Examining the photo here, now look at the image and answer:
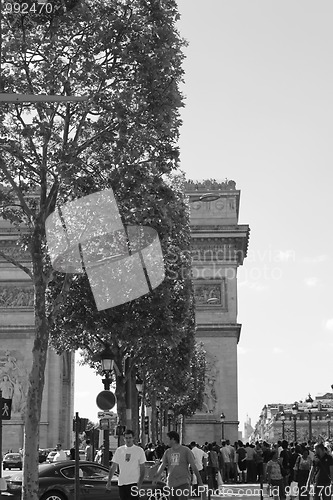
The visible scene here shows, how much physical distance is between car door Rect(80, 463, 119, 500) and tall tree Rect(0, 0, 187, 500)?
2.49 meters

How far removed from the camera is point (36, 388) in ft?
69.9

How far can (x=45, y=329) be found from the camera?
2175cm

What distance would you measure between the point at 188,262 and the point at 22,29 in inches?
835

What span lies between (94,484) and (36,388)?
3425mm

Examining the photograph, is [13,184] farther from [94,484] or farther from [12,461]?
[12,461]

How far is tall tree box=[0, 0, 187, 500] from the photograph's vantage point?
21.5 m

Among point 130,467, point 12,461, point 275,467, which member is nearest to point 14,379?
point 12,461

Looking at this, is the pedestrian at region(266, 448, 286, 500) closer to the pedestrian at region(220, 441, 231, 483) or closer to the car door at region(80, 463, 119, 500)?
the car door at region(80, 463, 119, 500)

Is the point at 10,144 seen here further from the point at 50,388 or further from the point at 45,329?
the point at 50,388

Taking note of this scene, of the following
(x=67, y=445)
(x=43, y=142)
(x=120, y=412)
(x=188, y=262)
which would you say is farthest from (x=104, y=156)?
(x=67, y=445)

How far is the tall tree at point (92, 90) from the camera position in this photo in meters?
21.5

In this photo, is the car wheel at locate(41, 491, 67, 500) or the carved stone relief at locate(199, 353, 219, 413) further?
the carved stone relief at locate(199, 353, 219, 413)

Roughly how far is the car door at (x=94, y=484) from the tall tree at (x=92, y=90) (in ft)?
8.17

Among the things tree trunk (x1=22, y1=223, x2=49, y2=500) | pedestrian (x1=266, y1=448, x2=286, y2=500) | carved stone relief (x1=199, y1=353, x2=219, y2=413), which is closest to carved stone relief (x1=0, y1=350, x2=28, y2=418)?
carved stone relief (x1=199, y1=353, x2=219, y2=413)
